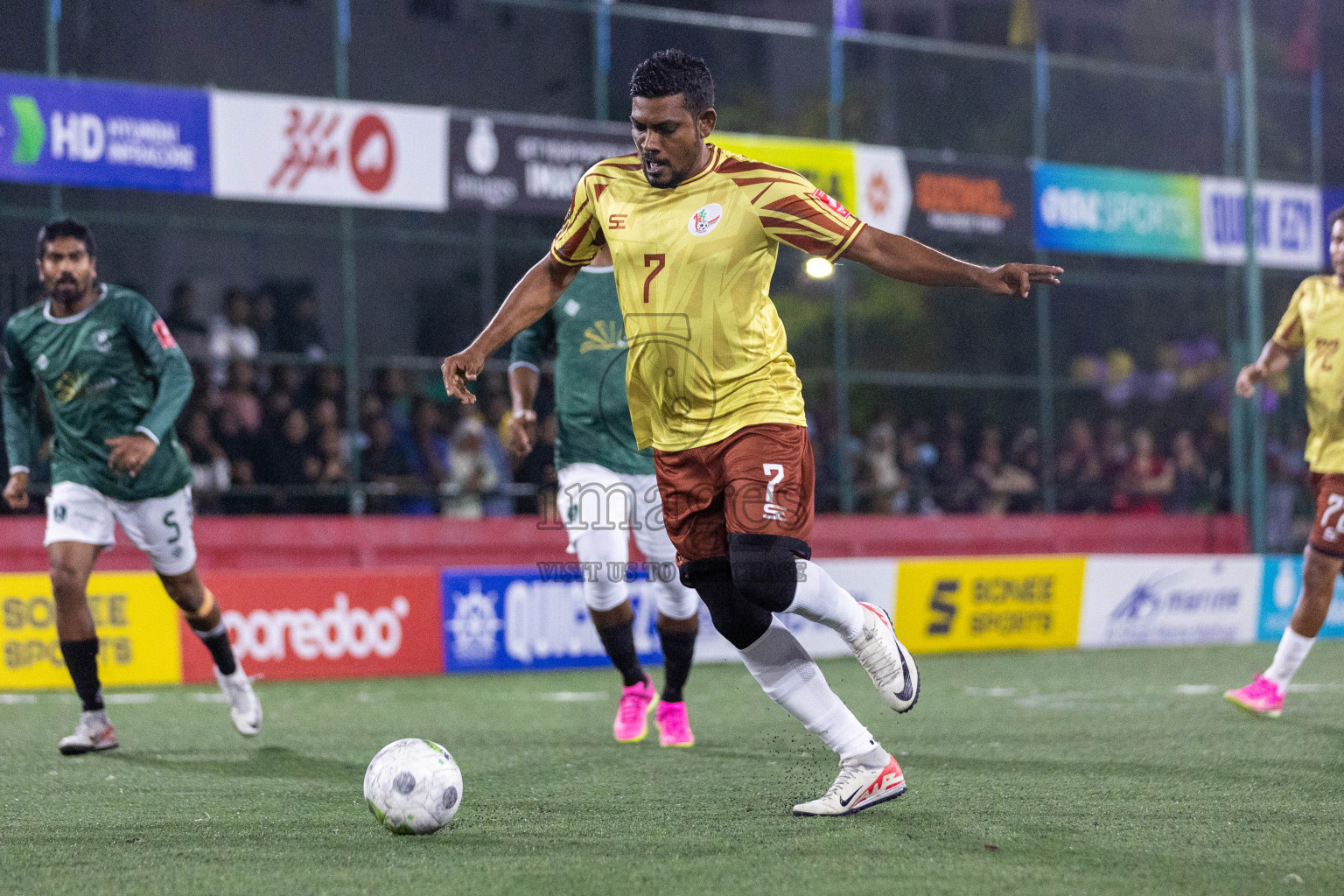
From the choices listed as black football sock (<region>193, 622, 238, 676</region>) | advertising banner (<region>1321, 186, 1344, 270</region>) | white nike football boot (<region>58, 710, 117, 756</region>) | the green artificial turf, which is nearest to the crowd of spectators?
advertising banner (<region>1321, 186, 1344, 270</region>)

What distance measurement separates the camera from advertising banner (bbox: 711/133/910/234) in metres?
15.6

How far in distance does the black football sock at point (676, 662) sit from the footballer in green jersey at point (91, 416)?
1.94 meters

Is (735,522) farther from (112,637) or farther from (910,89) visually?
(910,89)

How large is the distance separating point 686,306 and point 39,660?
7.21 m

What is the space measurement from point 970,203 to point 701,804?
12.6 meters

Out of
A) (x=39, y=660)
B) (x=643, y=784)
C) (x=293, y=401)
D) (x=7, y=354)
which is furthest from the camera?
(x=293, y=401)

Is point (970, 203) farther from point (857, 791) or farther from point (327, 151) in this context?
point (857, 791)

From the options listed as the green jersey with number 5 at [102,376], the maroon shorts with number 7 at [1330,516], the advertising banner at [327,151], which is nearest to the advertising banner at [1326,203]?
the advertising banner at [327,151]

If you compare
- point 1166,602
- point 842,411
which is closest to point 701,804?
point 1166,602

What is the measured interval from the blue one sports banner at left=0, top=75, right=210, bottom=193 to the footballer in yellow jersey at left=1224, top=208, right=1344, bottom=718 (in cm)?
899

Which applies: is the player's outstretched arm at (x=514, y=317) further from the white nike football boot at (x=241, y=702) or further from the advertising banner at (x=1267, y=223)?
the advertising banner at (x=1267, y=223)

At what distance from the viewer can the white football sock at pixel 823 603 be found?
16.0ft

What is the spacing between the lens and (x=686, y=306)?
4852 millimetres

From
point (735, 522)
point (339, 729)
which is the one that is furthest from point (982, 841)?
point (339, 729)
